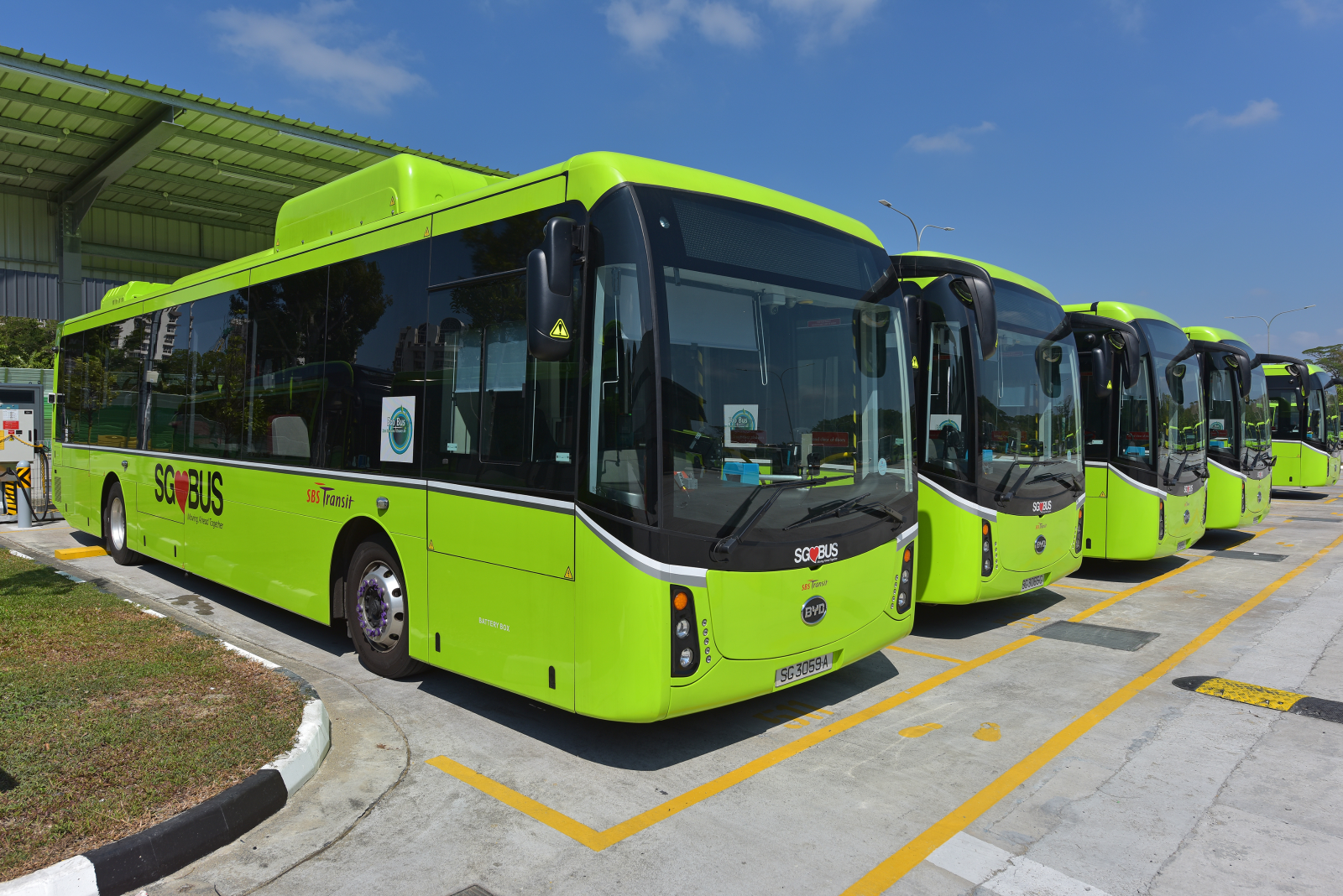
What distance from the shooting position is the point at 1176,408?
11.2m

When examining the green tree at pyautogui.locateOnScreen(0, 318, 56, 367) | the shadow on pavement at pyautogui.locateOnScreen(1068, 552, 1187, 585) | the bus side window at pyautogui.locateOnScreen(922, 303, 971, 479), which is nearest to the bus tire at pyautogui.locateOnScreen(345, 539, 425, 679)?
the bus side window at pyautogui.locateOnScreen(922, 303, 971, 479)

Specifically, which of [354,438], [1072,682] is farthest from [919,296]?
[354,438]

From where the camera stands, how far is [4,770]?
4.24 meters

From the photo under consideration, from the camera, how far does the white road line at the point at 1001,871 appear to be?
11.8 feet

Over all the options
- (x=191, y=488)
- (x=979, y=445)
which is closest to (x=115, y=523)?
(x=191, y=488)

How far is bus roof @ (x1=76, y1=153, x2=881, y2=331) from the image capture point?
4695mm

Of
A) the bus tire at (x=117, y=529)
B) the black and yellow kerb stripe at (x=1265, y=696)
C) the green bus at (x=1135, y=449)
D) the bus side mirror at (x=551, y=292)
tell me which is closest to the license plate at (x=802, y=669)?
the bus side mirror at (x=551, y=292)

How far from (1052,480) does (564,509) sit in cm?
578

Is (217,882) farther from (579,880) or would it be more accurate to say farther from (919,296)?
(919,296)

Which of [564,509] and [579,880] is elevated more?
[564,509]

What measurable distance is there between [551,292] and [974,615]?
657 cm

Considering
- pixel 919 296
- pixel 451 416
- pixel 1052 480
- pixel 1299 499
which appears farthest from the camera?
pixel 1299 499

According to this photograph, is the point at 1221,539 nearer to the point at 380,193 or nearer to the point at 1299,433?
the point at 1299,433

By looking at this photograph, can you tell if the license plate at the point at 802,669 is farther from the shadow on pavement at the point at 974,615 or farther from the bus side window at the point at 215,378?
the bus side window at the point at 215,378
